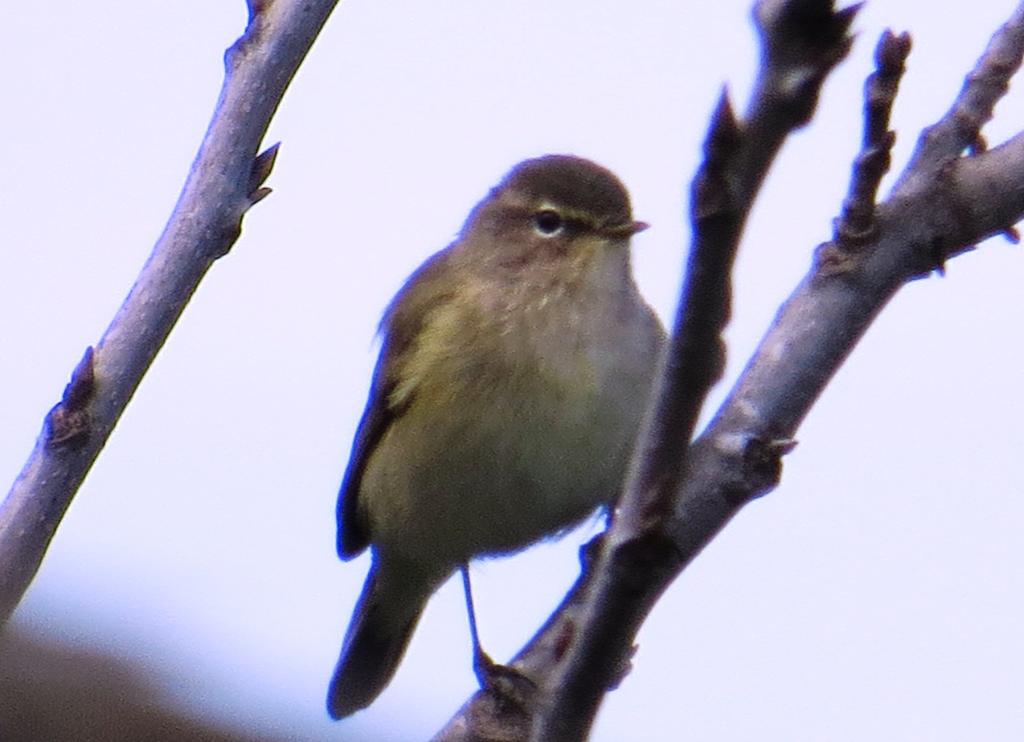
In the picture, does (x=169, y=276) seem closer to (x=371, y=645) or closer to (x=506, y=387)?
(x=506, y=387)

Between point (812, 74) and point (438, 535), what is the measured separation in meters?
3.72

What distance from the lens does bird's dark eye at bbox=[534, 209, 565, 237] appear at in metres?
5.05

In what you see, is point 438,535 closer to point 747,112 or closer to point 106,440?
point 106,440

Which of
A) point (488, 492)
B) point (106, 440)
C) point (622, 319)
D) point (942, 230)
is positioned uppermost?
point (622, 319)

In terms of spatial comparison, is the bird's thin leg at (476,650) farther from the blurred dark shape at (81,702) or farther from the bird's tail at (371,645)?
the blurred dark shape at (81,702)

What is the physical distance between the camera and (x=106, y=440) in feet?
7.99

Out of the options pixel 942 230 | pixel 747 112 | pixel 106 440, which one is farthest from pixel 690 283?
pixel 106 440

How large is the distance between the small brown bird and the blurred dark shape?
177cm

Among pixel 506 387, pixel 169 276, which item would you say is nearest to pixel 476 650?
pixel 506 387

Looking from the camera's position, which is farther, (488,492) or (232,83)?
(488,492)

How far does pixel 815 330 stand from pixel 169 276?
1009mm

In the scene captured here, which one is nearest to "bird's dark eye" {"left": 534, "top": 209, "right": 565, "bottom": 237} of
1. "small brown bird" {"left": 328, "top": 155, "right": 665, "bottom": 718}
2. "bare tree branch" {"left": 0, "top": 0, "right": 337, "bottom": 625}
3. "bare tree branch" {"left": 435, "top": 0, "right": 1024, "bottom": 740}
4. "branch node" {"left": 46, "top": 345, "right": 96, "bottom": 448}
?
"small brown bird" {"left": 328, "top": 155, "right": 665, "bottom": 718}

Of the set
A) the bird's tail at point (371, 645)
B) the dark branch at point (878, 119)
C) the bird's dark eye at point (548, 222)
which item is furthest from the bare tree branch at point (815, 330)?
the bird's tail at point (371, 645)

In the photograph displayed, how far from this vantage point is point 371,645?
570 cm
